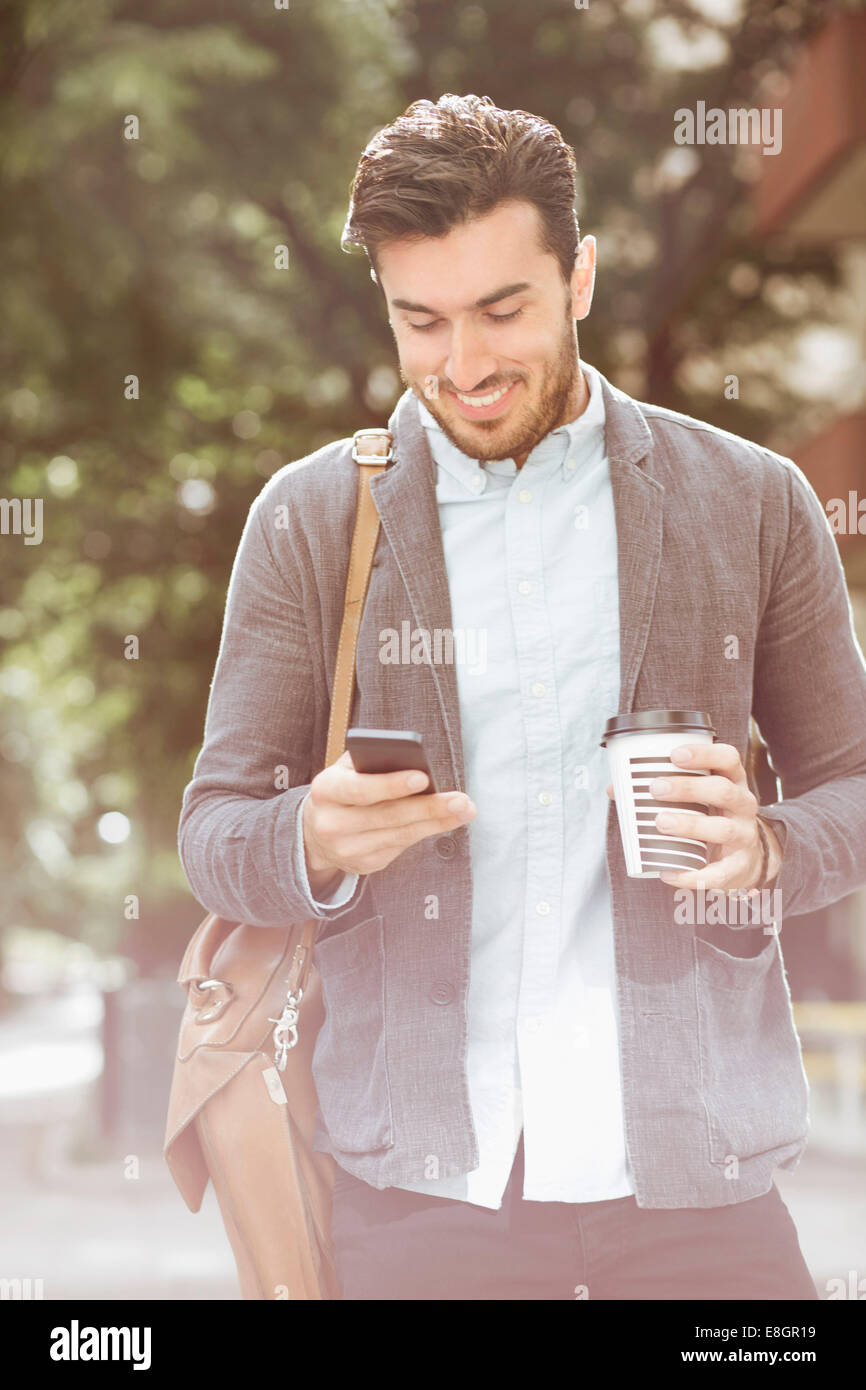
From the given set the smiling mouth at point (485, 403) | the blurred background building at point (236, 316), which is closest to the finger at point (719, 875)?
the smiling mouth at point (485, 403)

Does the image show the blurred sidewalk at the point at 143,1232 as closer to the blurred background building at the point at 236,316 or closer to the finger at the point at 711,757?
the blurred background building at the point at 236,316

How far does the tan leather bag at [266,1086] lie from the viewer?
2162mm

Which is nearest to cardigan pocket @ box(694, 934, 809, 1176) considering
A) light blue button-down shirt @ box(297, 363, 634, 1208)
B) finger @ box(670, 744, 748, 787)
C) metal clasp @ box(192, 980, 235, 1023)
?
light blue button-down shirt @ box(297, 363, 634, 1208)

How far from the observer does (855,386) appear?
10.9 meters

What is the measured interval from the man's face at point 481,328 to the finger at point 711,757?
0.60 metres

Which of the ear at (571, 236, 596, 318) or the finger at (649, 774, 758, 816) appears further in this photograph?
the ear at (571, 236, 596, 318)

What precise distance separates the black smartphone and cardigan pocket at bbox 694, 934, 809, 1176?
0.58 m

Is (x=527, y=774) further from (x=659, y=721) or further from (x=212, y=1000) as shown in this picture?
(x=212, y=1000)

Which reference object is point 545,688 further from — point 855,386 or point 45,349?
point 855,386

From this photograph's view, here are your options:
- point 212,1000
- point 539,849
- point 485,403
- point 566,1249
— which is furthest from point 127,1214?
point 485,403

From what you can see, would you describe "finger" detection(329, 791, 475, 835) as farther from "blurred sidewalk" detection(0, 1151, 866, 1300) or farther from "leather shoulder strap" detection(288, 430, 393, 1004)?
"blurred sidewalk" detection(0, 1151, 866, 1300)

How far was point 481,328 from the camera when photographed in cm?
219

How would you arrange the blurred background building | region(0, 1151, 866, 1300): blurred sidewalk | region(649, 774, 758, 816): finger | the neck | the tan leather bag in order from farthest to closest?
the blurred background building
region(0, 1151, 866, 1300): blurred sidewalk
the neck
the tan leather bag
region(649, 774, 758, 816): finger

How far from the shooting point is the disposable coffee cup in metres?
1.86
